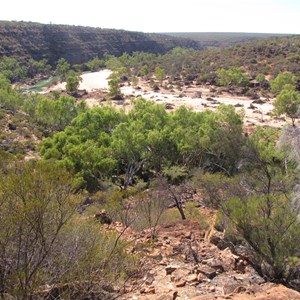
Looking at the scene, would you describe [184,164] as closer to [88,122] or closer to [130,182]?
[130,182]

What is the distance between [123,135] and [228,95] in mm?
54952

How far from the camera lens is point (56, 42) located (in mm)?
154625

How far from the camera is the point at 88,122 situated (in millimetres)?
36812

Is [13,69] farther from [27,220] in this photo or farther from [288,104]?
[27,220]

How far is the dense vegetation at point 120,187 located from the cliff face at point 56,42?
263ft

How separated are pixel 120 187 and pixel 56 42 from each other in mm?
138490

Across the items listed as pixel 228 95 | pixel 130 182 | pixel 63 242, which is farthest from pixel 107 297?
pixel 228 95

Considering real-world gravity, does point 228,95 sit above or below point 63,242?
below

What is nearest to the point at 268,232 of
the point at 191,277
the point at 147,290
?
the point at 191,277

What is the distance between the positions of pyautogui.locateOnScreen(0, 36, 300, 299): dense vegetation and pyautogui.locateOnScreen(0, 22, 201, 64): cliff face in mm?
80262

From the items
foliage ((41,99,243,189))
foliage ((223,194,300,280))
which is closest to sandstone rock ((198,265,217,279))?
foliage ((223,194,300,280))

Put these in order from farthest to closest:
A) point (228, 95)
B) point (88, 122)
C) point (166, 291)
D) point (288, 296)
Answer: point (228, 95), point (88, 122), point (166, 291), point (288, 296)

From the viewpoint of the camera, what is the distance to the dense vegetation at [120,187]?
8.88 m

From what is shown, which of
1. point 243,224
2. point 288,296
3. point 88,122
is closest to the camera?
point 288,296
